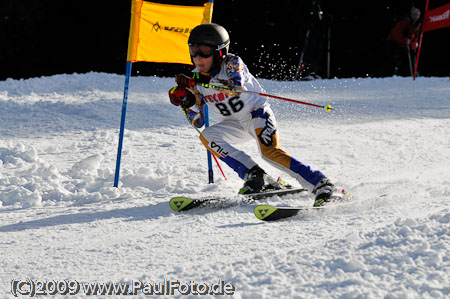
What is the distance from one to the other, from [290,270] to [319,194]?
132 centimetres

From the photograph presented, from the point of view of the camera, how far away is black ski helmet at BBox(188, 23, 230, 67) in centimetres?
389

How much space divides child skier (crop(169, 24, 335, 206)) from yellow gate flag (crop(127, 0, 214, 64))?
61 centimetres

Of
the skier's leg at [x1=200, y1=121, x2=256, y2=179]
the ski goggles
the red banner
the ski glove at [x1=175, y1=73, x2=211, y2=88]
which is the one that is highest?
the red banner

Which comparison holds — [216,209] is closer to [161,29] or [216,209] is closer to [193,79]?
[193,79]

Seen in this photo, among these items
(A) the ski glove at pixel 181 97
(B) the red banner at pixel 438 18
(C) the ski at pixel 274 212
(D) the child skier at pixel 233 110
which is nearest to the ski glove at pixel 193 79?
(D) the child skier at pixel 233 110

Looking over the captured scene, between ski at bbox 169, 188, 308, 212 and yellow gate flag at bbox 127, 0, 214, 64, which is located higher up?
yellow gate flag at bbox 127, 0, 214, 64

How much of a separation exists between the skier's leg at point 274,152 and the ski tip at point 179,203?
0.64 metres

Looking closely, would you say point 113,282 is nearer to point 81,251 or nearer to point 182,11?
point 81,251

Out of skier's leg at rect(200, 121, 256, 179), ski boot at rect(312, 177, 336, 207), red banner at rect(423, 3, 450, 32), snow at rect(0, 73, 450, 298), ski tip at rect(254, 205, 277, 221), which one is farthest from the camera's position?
red banner at rect(423, 3, 450, 32)

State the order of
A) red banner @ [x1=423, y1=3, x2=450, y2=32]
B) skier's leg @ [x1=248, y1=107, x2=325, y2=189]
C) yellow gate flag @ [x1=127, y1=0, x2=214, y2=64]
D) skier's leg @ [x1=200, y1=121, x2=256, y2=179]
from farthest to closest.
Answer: red banner @ [x1=423, y1=3, x2=450, y2=32], yellow gate flag @ [x1=127, y1=0, x2=214, y2=64], skier's leg @ [x1=200, y1=121, x2=256, y2=179], skier's leg @ [x1=248, y1=107, x2=325, y2=189]

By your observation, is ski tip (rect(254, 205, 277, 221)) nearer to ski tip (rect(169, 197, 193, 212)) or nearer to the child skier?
the child skier

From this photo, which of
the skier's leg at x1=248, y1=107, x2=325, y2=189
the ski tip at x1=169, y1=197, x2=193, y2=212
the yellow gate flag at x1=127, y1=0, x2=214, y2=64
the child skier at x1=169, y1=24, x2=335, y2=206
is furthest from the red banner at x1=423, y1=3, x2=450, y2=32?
the ski tip at x1=169, y1=197, x2=193, y2=212

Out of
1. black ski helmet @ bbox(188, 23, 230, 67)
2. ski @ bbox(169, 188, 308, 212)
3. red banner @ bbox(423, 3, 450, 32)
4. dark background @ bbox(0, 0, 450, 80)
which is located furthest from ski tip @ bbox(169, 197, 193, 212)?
dark background @ bbox(0, 0, 450, 80)

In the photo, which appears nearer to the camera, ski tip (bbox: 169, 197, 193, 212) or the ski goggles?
ski tip (bbox: 169, 197, 193, 212)
